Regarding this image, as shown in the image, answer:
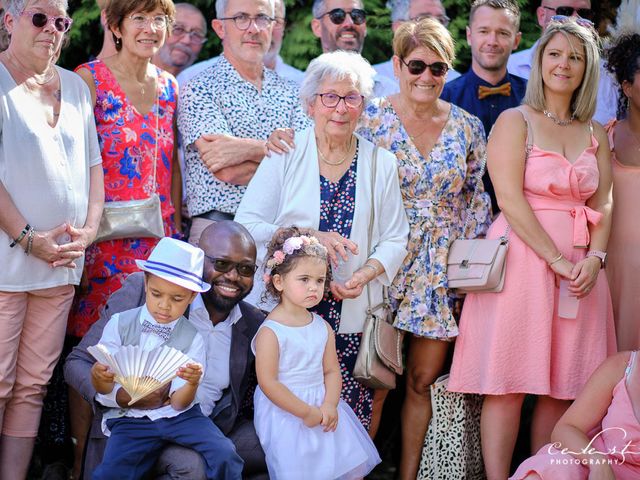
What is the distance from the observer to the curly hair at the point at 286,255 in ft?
16.0

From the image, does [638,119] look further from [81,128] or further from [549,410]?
[81,128]

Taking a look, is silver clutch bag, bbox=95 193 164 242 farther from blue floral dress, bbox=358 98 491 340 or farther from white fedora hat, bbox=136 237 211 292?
blue floral dress, bbox=358 98 491 340

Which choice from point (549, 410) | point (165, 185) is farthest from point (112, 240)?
point (549, 410)

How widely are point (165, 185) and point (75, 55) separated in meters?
2.97

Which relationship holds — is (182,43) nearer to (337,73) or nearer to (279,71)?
(279,71)

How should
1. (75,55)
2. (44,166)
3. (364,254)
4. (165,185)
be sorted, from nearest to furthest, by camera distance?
(44,166), (364,254), (165,185), (75,55)

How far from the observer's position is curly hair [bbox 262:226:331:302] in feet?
16.0

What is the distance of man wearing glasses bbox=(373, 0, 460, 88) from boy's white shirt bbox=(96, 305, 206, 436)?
116 inches

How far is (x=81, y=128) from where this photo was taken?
5250mm

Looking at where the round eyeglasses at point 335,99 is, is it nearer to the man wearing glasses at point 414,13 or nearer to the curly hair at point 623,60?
the man wearing glasses at point 414,13

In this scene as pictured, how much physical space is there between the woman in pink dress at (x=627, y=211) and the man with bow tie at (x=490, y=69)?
0.75 meters

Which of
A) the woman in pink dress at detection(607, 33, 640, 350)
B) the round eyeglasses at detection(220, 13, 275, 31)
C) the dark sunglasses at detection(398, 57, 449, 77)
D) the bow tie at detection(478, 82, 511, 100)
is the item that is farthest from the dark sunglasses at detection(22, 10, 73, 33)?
the woman in pink dress at detection(607, 33, 640, 350)

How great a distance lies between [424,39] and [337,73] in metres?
0.57

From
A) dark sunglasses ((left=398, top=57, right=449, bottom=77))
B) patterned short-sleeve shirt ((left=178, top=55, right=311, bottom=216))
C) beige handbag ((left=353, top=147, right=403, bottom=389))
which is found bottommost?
beige handbag ((left=353, top=147, right=403, bottom=389))
